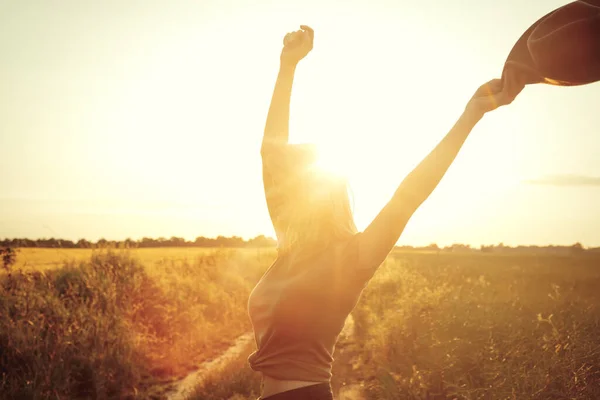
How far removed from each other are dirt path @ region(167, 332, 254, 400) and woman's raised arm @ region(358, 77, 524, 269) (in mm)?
6473

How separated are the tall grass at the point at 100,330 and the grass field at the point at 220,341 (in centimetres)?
2

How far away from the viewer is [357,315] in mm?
11016

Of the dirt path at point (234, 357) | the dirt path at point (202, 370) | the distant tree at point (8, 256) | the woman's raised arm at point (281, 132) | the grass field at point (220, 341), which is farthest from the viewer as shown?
the distant tree at point (8, 256)

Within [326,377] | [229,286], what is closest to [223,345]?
[229,286]

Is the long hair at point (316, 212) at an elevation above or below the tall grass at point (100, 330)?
above

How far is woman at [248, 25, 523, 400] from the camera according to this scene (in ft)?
3.48

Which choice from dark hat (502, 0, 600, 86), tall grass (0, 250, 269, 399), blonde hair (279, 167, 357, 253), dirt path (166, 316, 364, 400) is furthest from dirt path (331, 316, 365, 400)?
dark hat (502, 0, 600, 86)

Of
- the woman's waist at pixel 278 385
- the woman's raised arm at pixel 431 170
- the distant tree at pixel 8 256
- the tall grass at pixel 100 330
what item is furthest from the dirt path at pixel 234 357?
the woman's raised arm at pixel 431 170

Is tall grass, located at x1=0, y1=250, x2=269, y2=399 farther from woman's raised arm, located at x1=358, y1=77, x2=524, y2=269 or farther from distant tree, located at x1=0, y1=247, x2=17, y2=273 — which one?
woman's raised arm, located at x1=358, y1=77, x2=524, y2=269

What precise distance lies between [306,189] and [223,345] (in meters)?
9.69

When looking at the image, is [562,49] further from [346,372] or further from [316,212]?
[346,372]

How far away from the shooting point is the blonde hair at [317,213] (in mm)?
1354

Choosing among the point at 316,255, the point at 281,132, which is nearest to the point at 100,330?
the point at 281,132

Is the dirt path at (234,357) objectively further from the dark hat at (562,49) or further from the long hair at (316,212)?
the dark hat at (562,49)
